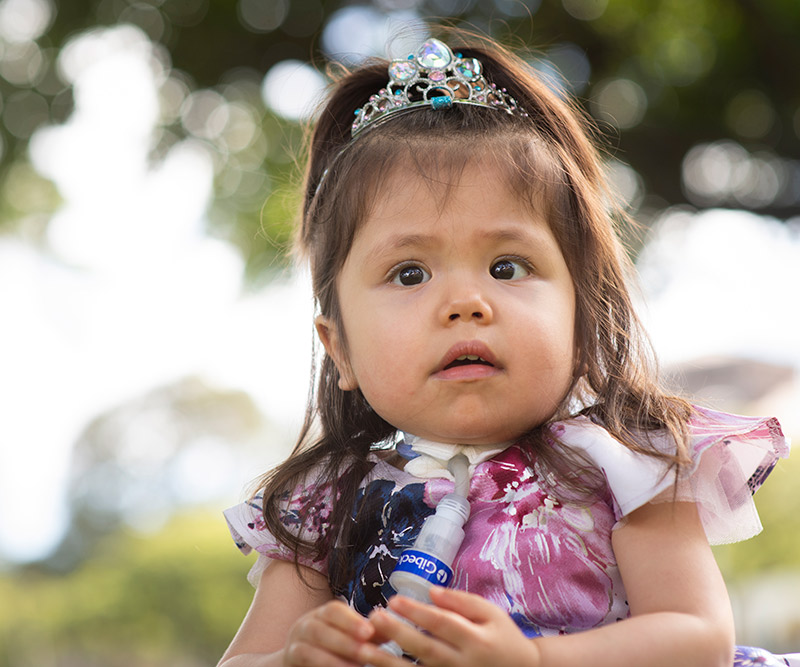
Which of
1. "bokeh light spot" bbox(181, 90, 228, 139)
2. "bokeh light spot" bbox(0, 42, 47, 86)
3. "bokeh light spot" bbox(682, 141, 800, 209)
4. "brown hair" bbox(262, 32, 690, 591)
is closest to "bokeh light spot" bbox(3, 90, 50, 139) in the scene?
"bokeh light spot" bbox(0, 42, 47, 86)

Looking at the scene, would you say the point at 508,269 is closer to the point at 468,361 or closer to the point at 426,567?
the point at 468,361

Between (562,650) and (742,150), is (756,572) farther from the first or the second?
(562,650)

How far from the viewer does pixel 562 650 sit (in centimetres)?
113

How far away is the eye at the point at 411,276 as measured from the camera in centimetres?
152

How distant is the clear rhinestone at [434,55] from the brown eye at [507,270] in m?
0.46

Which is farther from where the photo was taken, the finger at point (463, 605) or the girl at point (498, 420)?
the girl at point (498, 420)

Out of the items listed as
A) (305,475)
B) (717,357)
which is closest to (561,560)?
(305,475)

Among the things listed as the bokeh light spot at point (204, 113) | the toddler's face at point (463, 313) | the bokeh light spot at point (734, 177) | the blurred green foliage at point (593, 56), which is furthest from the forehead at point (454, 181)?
the bokeh light spot at point (204, 113)

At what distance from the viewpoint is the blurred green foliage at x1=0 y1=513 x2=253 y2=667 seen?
799 cm

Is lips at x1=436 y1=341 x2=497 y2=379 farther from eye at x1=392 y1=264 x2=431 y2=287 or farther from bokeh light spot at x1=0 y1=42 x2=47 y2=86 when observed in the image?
bokeh light spot at x1=0 y1=42 x2=47 y2=86

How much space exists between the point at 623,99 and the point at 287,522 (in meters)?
4.56

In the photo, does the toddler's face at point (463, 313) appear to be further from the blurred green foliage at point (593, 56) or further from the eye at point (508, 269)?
the blurred green foliage at point (593, 56)

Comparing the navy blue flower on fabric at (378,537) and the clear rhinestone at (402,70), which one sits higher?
the clear rhinestone at (402,70)

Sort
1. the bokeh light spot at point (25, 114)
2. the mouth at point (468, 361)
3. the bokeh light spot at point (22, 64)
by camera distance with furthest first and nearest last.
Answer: the bokeh light spot at point (25, 114) → the bokeh light spot at point (22, 64) → the mouth at point (468, 361)
